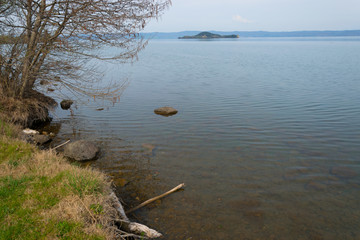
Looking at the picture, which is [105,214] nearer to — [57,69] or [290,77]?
[57,69]

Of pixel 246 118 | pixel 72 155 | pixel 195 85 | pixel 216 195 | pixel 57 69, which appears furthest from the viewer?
pixel 195 85

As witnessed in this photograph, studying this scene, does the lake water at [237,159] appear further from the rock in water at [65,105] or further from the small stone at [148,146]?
the rock in water at [65,105]

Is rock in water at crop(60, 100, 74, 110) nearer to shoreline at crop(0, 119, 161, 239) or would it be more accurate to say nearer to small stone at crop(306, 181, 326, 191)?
shoreline at crop(0, 119, 161, 239)

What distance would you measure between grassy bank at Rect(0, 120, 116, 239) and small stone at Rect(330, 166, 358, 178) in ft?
25.4

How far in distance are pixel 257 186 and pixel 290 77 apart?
2393 centimetres

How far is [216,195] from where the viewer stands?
8.50m

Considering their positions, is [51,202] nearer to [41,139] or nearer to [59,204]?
[59,204]

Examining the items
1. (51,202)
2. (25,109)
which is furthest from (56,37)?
(51,202)

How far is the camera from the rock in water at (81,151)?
430 inches

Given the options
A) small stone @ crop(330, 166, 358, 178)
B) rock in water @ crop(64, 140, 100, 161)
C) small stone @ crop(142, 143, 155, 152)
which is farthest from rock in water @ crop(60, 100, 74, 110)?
small stone @ crop(330, 166, 358, 178)

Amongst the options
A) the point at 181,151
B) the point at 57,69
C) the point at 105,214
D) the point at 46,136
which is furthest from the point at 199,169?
the point at 57,69

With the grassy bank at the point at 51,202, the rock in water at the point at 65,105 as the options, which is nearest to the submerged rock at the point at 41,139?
the grassy bank at the point at 51,202

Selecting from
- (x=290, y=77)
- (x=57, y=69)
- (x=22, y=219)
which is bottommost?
(x=290, y=77)

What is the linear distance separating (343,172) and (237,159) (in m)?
3.69
